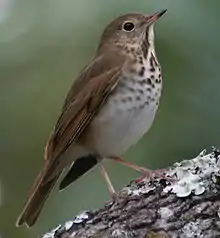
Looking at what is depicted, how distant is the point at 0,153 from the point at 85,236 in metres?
2.73

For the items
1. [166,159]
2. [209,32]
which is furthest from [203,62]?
[166,159]

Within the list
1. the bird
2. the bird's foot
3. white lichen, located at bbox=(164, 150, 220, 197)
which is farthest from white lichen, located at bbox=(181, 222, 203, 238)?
the bird

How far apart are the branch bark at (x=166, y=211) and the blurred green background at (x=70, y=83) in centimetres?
168

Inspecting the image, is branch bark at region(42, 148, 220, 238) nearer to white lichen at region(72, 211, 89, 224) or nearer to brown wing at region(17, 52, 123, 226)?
white lichen at region(72, 211, 89, 224)

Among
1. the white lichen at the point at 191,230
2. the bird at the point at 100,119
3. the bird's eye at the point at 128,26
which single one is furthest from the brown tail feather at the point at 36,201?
the white lichen at the point at 191,230

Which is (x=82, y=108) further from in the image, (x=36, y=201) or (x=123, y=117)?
(x=36, y=201)

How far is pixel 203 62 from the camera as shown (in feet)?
16.3

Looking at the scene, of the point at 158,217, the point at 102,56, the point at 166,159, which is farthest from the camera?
the point at 166,159

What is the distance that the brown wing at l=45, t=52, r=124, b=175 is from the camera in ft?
12.9

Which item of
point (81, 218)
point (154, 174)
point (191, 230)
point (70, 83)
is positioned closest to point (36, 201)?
point (154, 174)

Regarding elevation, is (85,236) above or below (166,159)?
below

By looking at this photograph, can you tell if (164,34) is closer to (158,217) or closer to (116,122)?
(116,122)

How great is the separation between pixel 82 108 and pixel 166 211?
1162mm

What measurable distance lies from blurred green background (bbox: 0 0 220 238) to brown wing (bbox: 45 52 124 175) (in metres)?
0.91
